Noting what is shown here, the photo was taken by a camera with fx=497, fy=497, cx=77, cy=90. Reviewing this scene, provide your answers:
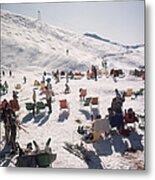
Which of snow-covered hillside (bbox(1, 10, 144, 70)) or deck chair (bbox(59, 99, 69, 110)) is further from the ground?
snow-covered hillside (bbox(1, 10, 144, 70))

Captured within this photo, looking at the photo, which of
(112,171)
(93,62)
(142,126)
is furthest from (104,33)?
(112,171)

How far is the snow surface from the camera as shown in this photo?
2.08m

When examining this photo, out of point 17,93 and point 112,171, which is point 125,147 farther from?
point 17,93

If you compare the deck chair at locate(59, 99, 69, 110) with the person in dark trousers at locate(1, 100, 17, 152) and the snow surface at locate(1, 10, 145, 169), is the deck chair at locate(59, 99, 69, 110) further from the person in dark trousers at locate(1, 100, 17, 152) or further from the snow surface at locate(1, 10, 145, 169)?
the person in dark trousers at locate(1, 100, 17, 152)

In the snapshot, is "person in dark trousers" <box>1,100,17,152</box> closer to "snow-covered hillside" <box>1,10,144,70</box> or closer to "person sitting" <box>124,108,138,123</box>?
"snow-covered hillside" <box>1,10,144,70</box>

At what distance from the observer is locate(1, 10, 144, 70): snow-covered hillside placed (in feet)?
6.86

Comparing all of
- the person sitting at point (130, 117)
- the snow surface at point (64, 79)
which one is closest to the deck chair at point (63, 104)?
the snow surface at point (64, 79)

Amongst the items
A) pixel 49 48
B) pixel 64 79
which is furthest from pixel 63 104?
pixel 49 48

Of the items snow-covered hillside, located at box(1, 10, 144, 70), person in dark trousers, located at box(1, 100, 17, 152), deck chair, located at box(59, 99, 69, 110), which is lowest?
person in dark trousers, located at box(1, 100, 17, 152)

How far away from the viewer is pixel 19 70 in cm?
216

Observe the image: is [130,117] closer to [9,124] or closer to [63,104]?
[63,104]

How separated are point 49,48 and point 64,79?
149 mm

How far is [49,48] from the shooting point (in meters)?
2.14

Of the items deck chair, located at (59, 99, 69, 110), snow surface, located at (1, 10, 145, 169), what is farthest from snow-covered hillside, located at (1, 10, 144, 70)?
deck chair, located at (59, 99, 69, 110)
